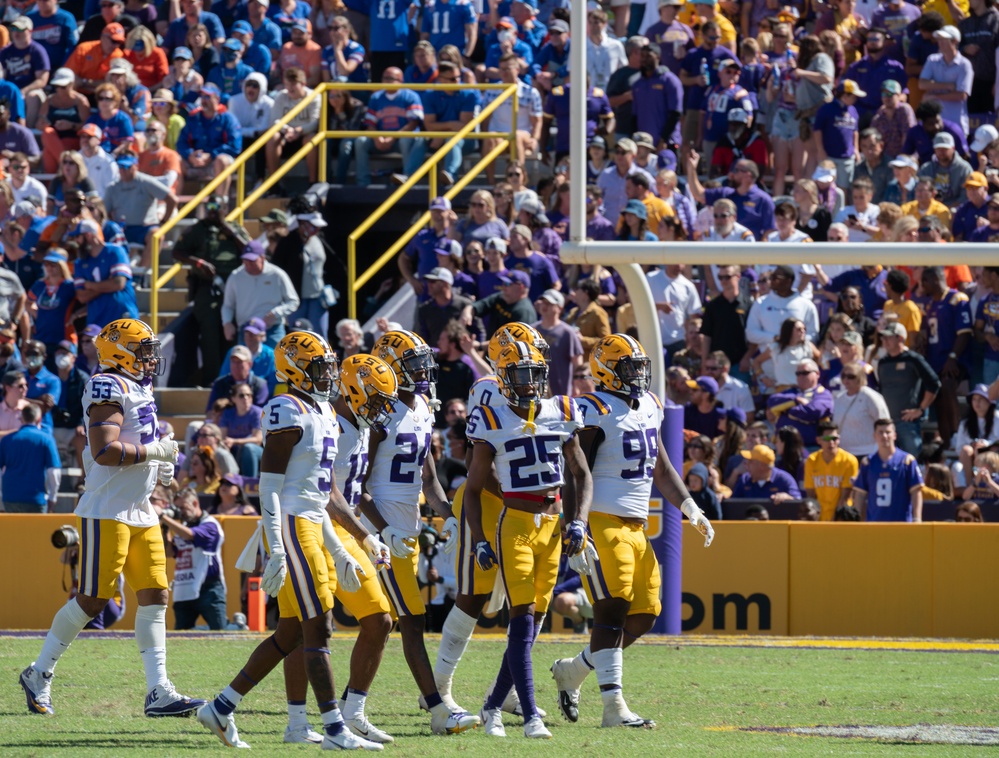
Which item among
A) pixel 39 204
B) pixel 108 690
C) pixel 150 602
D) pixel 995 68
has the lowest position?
pixel 108 690

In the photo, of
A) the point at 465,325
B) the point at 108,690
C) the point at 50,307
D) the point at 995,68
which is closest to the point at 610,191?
the point at 465,325

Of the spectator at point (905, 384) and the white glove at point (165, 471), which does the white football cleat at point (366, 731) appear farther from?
the spectator at point (905, 384)

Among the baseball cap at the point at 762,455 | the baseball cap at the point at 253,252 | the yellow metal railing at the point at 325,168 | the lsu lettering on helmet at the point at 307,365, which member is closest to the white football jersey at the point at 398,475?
the lsu lettering on helmet at the point at 307,365

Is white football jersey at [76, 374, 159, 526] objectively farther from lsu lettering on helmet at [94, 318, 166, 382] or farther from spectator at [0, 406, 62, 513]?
spectator at [0, 406, 62, 513]

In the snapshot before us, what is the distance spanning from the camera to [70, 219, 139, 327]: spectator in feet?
53.5

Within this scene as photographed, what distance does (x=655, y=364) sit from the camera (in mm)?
12047

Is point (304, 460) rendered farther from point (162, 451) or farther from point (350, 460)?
point (162, 451)

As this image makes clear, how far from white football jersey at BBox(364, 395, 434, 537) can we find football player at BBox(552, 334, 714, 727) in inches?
32.4

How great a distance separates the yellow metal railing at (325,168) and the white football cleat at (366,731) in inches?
337

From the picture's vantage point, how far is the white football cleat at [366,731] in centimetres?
802

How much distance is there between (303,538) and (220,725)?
33.8 inches

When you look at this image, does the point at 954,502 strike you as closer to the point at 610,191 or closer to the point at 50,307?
the point at 610,191

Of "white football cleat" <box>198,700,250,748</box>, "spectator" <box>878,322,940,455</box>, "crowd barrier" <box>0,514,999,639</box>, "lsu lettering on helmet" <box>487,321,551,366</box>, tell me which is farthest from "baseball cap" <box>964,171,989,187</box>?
"white football cleat" <box>198,700,250,748</box>

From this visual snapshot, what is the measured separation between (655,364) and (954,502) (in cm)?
299
